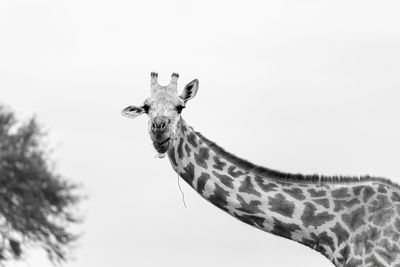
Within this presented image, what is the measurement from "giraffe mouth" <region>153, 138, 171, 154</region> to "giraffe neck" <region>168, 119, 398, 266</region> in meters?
0.39

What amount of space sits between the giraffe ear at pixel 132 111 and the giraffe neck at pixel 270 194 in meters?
0.49

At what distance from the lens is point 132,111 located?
18.8 m

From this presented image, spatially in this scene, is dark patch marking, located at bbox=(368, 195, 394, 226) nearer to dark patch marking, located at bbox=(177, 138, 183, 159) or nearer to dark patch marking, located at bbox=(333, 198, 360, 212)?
dark patch marking, located at bbox=(333, 198, 360, 212)

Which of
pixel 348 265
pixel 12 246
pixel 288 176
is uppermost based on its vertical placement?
pixel 12 246

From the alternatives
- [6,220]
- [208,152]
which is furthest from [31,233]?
[208,152]

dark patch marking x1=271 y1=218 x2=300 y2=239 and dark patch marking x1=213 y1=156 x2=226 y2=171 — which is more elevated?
dark patch marking x1=213 y1=156 x2=226 y2=171

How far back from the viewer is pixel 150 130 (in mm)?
18172

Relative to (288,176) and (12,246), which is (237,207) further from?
(12,246)

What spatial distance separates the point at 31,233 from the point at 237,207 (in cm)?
4937

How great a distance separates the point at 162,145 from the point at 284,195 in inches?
64.0

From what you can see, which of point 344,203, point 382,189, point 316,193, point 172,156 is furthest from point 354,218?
point 172,156

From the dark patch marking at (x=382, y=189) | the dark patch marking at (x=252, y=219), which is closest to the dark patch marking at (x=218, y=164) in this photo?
→ the dark patch marking at (x=252, y=219)

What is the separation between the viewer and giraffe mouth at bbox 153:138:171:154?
1820cm

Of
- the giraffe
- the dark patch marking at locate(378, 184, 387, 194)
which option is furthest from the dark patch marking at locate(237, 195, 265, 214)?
the dark patch marking at locate(378, 184, 387, 194)
